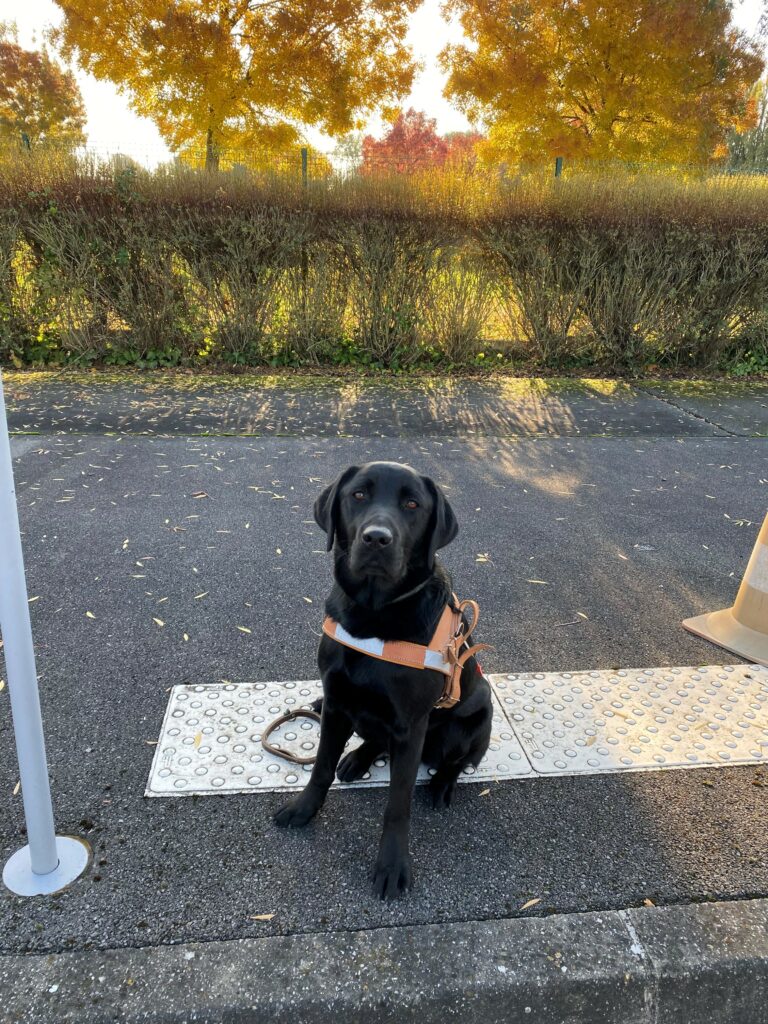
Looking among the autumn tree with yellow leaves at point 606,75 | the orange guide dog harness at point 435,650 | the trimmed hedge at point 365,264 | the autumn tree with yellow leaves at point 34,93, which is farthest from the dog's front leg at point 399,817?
the autumn tree with yellow leaves at point 34,93

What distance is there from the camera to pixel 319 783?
2.29 meters

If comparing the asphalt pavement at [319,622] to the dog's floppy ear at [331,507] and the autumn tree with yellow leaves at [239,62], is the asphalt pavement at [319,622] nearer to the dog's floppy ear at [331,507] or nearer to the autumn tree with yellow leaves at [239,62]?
the dog's floppy ear at [331,507]

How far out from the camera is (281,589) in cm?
393

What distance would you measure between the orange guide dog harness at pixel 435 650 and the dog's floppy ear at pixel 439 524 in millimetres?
219

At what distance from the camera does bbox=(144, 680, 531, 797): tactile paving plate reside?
8.02 ft

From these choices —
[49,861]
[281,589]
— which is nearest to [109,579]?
[281,589]

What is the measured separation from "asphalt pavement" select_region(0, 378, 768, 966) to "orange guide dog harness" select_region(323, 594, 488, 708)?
0.57 m

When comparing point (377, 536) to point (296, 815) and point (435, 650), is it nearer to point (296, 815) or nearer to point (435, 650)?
point (435, 650)

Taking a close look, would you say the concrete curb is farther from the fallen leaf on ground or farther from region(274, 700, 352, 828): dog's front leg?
region(274, 700, 352, 828): dog's front leg

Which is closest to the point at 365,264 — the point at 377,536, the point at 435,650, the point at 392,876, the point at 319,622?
the point at 319,622

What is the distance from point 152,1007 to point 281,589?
93.7 inches

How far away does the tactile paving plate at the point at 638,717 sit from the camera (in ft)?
8.71

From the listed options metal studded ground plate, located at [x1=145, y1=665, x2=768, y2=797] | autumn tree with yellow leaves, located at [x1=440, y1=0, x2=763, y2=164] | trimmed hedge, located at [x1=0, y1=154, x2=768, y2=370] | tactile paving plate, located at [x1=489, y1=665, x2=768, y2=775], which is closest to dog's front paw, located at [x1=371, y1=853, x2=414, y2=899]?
metal studded ground plate, located at [x1=145, y1=665, x2=768, y2=797]

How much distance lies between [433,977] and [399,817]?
44cm
